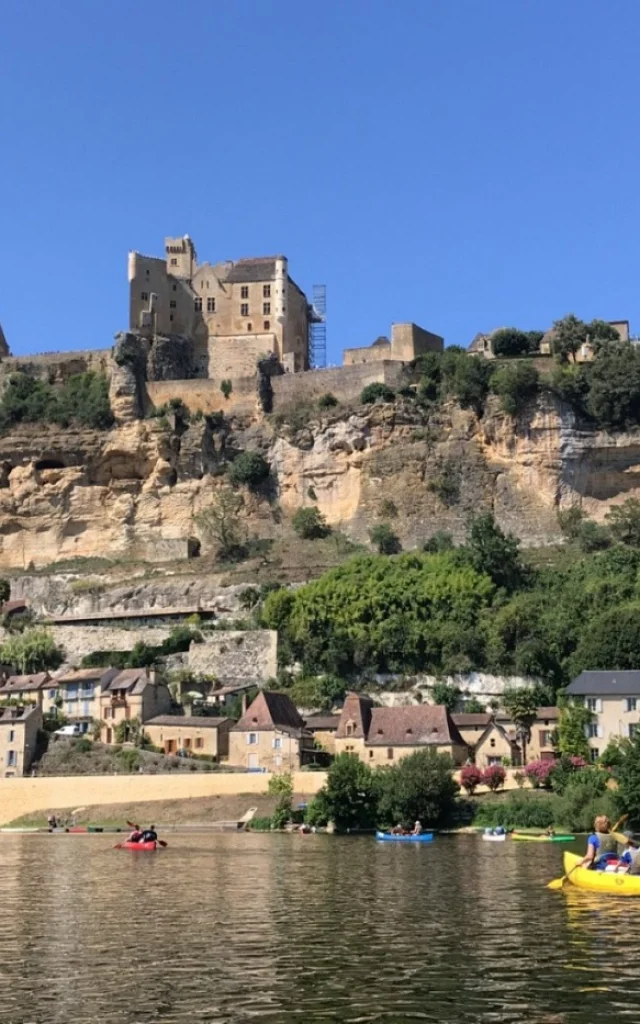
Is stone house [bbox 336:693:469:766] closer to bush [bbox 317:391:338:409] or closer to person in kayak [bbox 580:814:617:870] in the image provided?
person in kayak [bbox 580:814:617:870]

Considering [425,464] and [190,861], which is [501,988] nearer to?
[190,861]

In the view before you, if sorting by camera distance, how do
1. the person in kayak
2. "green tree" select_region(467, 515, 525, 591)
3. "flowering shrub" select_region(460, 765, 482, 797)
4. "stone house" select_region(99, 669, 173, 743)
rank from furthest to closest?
"green tree" select_region(467, 515, 525, 591) → "stone house" select_region(99, 669, 173, 743) → "flowering shrub" select_region(460, 765, 482, 797) → the person in kayak

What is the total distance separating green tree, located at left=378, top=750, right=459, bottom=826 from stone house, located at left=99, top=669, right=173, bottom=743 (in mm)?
17006

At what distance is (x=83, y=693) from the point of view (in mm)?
67562

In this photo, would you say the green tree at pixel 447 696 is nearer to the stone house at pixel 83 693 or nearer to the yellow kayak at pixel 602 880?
the stone house at pixel 83 693

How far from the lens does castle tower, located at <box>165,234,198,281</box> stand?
95.1 m

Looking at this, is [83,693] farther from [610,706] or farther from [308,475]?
[610,706]

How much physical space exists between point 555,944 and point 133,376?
229 feet

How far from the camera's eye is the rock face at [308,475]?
78.8 metres

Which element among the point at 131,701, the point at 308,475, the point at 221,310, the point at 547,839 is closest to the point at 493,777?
the point at 547,839

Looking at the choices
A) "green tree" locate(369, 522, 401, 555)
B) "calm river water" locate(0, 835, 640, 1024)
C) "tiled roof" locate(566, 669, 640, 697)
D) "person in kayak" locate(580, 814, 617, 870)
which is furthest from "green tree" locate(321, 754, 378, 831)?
"green tree" locate(369, 522, 401, 555)

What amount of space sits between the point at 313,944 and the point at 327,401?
6373cm

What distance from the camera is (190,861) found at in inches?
1548

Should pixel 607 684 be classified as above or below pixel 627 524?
below
